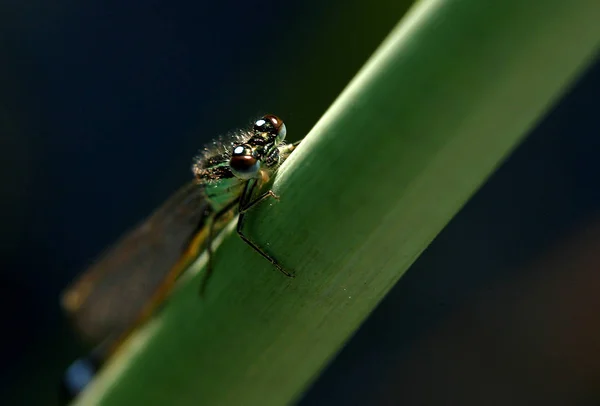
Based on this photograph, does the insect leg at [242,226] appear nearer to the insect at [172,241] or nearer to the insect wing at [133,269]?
the insect at [172,241]

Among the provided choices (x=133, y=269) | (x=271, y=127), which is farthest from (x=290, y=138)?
(x=133, y=269)

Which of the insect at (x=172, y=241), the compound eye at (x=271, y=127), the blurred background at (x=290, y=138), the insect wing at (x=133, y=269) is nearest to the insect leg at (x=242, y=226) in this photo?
the insect at (x=172, y=241)

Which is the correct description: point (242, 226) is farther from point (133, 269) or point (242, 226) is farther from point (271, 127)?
point (133, 269)

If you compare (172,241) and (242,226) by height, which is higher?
(242,226)

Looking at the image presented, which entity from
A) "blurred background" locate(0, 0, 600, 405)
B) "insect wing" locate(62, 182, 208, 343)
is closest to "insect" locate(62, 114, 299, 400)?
"insect wing" locate(62, 182, 208, 343)

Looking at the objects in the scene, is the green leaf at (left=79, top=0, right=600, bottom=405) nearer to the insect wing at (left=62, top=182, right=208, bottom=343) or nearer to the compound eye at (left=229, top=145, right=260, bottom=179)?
the compound eye at (left=229, top=145, right=260, bottom=179)

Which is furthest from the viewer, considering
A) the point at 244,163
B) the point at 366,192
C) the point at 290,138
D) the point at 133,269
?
the point at 133,269
